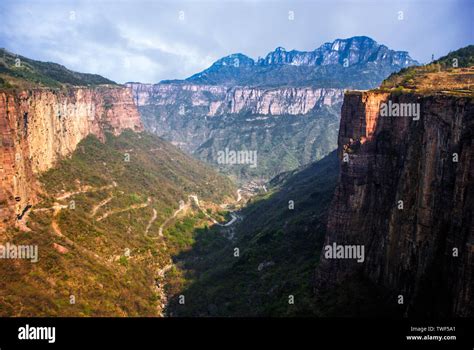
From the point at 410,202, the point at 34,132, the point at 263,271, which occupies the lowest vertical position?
the point at 263,271

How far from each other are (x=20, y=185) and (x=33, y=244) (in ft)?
41.1

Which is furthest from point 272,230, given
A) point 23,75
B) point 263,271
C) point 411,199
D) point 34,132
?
point 23,75

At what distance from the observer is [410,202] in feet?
161

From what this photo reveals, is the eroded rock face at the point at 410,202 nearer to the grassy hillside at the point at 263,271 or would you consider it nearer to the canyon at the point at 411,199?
the canyon at the point at 411,199

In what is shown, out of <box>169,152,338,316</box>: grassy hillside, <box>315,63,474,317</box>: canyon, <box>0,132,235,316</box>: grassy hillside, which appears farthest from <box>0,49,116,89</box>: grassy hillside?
<box>315,63,474,317</box>: canyon

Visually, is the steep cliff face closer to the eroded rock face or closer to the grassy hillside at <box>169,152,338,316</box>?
the grassy hillside at <box>169,152,338,316</box>

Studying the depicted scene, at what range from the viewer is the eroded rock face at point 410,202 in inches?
1576

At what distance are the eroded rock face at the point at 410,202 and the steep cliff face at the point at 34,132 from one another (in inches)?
2004

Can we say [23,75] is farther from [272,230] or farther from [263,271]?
[263,271]

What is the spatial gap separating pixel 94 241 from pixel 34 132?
37.2m

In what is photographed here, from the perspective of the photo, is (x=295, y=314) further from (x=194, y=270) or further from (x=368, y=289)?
(x=194, y=270)

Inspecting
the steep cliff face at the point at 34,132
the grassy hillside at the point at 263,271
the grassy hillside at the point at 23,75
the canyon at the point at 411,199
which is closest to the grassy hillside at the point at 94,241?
the steep cliff face at the point at 34,132

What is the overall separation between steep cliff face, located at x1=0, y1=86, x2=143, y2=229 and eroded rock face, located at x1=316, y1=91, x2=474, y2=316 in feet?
167

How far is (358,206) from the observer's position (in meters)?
59.8
